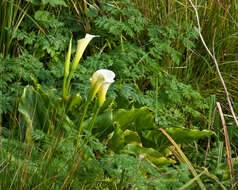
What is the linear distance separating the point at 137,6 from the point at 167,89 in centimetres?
61

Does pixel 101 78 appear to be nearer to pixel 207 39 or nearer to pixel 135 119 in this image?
pixel 135 119

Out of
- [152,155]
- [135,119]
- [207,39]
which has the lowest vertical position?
[152,155]

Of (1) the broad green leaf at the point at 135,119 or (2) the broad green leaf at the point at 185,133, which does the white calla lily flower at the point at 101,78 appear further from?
(2) the broad green leaf at the point at 185,133

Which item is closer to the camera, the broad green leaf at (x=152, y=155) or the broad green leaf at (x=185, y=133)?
the broad green leaf at (x=152, y=155)

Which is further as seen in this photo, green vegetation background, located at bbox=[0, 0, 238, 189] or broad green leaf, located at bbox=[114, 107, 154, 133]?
broad green leaf, located at bbox=[114, 107, 154, 133]

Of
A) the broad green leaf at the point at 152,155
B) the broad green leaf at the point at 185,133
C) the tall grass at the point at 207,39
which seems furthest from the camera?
the tall grass at the point at 207,39

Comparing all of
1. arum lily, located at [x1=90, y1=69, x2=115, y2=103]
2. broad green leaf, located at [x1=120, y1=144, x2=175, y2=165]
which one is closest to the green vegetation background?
broad green leaf, located at [x1=120, y1=144, x2=175, y2=165]

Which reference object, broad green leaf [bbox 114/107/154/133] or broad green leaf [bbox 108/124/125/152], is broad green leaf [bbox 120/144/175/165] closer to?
broad green leaf [bbox 108/124/125/152]

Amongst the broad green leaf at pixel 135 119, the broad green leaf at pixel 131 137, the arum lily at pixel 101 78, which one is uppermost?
the arum lily at pixel 101 78

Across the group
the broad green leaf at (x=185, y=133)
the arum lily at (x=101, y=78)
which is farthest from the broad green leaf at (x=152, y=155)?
the arum lily at (x=101, y=78)

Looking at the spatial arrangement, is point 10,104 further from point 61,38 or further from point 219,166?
point 219,166

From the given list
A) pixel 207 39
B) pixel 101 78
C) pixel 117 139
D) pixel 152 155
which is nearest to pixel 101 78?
pixel 101 78

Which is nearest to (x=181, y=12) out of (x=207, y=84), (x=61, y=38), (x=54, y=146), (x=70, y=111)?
(x=207, y=84)

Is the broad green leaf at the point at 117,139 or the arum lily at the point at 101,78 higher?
the arum lily at the point at 101,78
